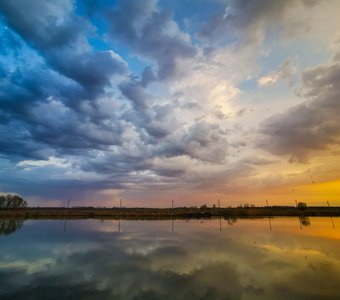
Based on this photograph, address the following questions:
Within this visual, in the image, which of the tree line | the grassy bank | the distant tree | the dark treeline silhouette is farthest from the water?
the tree line

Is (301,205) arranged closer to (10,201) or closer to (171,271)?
(171,271)

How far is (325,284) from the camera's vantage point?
48.6ft

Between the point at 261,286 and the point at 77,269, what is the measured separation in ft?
44.2

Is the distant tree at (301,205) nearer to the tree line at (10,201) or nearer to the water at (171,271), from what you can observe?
the water at (171,271)

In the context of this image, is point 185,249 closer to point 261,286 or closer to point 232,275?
point 232,275

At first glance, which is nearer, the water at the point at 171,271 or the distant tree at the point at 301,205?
the water at the point at 171,271

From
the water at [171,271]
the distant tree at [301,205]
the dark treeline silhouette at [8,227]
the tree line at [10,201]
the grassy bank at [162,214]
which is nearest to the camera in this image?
the water at [171,271]

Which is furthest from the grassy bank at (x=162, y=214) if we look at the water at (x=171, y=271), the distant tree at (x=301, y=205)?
the water at (x=171, y=271)

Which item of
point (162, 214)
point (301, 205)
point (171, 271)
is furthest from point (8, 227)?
point (301, 205)

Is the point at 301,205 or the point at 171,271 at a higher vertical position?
the point at 301,205

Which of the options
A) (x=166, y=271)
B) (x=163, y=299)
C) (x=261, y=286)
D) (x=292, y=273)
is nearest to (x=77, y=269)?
(x=166, y=271)

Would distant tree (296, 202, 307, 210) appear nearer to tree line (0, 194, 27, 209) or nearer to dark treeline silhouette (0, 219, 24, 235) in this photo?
dark treeline silhouette (0, 219, 24, 235)

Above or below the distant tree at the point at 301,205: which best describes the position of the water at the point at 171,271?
below

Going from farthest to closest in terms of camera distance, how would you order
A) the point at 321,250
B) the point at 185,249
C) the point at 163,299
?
the point at 185,249
the point at 321,250
the point at 163,299
